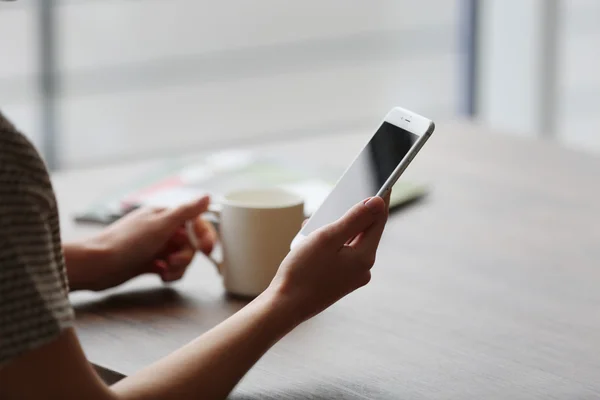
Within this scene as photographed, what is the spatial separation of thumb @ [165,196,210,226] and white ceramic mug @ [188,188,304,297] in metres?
0.03

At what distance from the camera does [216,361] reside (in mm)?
783

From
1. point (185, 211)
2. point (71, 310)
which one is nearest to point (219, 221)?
point (185, 211)

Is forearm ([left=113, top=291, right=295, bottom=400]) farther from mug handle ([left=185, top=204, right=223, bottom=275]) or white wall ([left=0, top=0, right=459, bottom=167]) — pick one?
white wall ([left=0, top=0, right=459, bottom=167])

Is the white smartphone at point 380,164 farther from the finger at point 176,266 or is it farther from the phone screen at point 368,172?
the finger at point 176,266

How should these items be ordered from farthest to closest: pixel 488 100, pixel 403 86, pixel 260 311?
pixel 403 86 → pixel 488 100 → pixel 260 311

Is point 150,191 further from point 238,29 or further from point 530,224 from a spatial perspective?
point 238,29

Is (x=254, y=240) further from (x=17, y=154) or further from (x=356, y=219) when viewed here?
(x=17, y=154)

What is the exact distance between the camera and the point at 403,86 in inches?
208

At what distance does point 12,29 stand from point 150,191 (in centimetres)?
380

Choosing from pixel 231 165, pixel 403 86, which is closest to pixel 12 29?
pixel 403 86

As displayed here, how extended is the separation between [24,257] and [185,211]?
1.44 feet

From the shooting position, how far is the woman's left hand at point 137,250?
1.08 metres

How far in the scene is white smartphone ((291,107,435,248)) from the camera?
2.97 feet

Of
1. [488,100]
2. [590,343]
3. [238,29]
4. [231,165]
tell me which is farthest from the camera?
[238,29]
